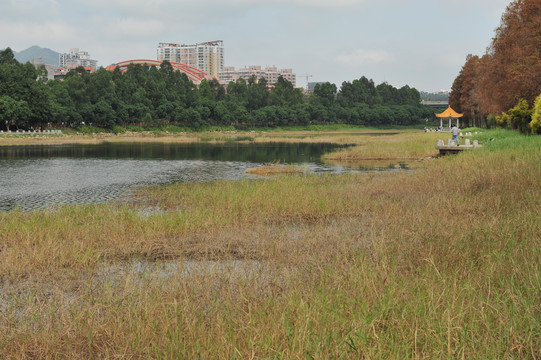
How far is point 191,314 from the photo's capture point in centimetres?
513

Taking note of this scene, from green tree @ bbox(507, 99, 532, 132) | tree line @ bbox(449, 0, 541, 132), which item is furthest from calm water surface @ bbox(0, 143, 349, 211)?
green tree @ bbox(507, 99, 532, 132)

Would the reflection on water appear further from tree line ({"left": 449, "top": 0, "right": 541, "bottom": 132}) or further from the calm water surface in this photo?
tree line ({"left": 449, "top": 0, "right": 541, "bottom": 132})

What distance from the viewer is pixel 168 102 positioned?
3893 inches

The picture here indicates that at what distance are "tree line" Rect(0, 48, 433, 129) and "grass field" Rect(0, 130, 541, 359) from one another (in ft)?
217

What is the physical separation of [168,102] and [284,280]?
317 feet

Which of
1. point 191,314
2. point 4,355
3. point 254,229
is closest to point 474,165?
point 254,229

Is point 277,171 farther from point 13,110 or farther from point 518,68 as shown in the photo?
point 13,110

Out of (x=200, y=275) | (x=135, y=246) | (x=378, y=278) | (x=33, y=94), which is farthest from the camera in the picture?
(x=33, y=94)

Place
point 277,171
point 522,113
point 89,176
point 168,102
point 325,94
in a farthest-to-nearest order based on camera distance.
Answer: point 325,94, point 168,102, point 522,113, point 277,171, point 89,176

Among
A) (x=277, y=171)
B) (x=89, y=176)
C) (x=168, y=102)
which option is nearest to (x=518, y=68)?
(x=277, y=171)

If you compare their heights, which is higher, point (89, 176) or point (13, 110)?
point (13, 110)

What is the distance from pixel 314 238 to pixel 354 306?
166 inches

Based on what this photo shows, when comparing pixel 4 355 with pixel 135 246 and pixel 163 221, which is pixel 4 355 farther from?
pixel 163 221

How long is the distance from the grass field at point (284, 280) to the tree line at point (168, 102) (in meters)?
66.1
